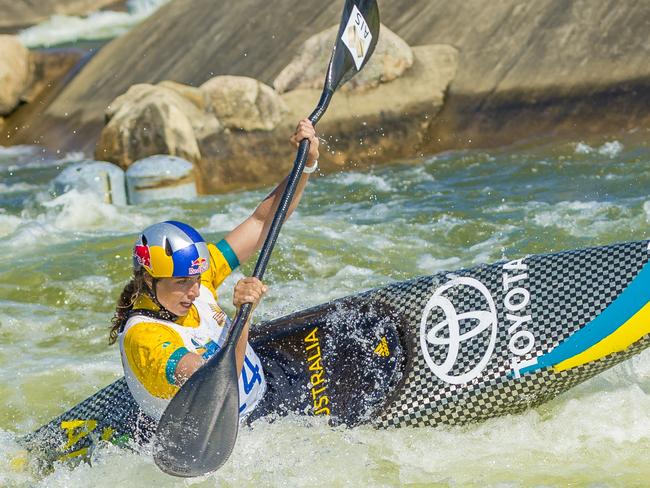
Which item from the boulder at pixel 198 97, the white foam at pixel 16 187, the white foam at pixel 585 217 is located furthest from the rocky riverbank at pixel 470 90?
the white foam at pixel 585 217

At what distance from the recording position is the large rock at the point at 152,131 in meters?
9.91

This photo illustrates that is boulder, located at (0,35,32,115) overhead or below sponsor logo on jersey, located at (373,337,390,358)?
below

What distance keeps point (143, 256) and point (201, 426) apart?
1.86 feet

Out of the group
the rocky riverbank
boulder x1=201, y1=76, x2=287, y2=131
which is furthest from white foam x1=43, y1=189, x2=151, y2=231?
boulder x1=201, y1=76, x2=287, y2=131

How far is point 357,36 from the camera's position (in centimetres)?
486

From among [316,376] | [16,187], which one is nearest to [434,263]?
[316,376]

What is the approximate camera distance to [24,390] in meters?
5.32

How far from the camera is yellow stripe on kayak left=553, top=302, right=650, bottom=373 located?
3.67 meters

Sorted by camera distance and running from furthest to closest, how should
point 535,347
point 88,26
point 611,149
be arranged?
1. point 88,26
2. point 611,149
3. point 535,347

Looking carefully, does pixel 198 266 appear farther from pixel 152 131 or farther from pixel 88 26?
pixel 88 26

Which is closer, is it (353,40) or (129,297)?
(129,297)

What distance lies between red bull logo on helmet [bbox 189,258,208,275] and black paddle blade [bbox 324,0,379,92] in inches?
56.7

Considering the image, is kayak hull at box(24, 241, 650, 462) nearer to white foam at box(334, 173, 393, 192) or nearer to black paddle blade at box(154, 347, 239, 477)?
black paddle blade at box(154, 347, 239, 477)

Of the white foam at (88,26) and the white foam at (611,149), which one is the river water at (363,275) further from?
the white foam at (88,26)
